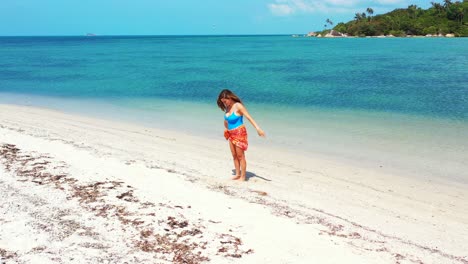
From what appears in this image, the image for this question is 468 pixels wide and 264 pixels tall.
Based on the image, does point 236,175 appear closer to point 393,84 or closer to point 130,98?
point 130,98

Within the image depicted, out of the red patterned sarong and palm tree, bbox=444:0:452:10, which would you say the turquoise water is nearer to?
the red patterned sarong

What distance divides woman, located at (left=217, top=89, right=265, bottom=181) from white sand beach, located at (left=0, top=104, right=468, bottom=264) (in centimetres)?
68

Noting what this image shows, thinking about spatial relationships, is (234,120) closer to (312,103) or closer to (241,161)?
(241,161)

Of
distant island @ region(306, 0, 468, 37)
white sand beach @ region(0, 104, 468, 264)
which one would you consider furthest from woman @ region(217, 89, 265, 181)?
distant island @ region(306, 0, 468, 37)

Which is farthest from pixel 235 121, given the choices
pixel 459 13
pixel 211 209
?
pixel 459 13

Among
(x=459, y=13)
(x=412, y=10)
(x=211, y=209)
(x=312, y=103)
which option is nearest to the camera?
(x=211, y=209)

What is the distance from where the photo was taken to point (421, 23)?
6614 inches

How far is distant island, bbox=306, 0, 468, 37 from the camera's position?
154750mm

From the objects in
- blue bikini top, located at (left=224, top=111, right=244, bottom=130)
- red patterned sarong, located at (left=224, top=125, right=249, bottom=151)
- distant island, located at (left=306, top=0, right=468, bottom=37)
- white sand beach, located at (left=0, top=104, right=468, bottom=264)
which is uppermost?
distant island, located at (left=306, top=0, right=468, bottom=37)

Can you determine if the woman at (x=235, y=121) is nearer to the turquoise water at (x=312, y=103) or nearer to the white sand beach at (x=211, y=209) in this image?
the white sand beach at (x=211, y=209)

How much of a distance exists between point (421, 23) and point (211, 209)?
18229cm

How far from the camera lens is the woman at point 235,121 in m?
7.90

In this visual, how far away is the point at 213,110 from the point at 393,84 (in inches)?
590

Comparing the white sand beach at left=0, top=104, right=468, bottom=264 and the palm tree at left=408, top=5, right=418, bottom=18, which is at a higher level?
the palm tree at left=408, top=5, right=418, bottom=18
